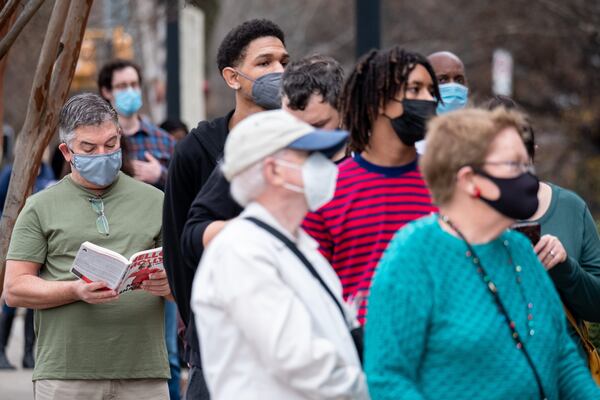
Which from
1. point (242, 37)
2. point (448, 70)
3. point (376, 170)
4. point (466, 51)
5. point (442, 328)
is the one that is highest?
point (242, 37)

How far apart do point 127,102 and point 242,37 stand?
10.8ft

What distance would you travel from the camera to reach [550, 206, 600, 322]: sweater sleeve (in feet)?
15.2

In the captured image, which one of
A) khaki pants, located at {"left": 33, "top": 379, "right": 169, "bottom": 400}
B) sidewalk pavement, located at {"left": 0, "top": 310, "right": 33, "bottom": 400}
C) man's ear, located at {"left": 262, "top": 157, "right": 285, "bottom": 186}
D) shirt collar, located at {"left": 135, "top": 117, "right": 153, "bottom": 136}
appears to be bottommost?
sidewalk pavement, located at {"left": 0, "top": 310, "right": 33, "bottom": 400}

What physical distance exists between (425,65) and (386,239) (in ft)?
2.10

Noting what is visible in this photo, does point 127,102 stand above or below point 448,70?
below

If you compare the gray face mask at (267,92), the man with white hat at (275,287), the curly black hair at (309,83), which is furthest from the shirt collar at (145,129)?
the man with white hat at (275,287)

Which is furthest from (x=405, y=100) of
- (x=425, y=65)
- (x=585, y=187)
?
(x=585, y=187)

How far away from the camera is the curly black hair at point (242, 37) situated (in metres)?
5.45

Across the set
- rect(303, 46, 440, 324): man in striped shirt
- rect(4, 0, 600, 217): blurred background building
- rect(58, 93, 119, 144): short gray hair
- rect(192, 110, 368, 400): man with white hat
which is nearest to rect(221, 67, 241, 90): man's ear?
rect(58, 93, 119, 144): short gray hair

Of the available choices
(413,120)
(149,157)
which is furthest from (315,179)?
(149,157)

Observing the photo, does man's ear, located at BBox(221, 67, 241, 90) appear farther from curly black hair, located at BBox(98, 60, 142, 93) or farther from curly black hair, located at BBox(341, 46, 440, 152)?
curly black hair, located at BBox(98, 60, 142, 93)

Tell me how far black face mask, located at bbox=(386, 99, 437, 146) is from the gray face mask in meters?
→ 1.02

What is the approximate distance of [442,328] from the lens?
141 inches

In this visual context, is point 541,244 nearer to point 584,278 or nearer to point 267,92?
point 584,278
